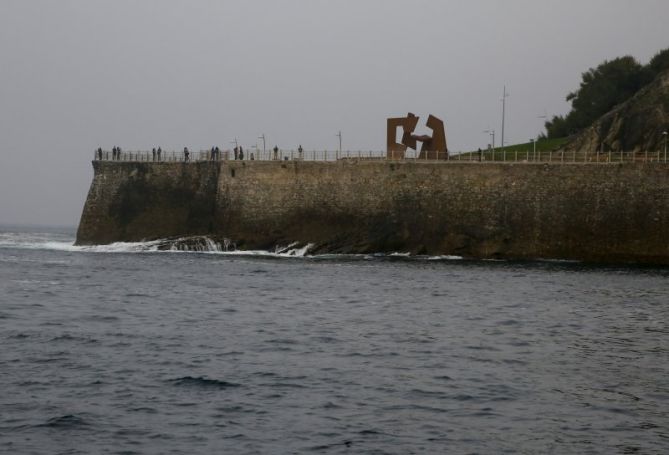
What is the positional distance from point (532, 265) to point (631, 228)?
6570 mm

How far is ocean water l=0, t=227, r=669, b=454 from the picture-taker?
19641 millimetres

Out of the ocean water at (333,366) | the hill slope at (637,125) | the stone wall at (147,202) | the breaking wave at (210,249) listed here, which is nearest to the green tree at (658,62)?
the hill slope at (637,125)

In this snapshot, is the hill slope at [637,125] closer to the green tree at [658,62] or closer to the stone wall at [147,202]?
the green tree at [658,62]

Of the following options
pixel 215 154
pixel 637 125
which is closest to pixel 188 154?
pixel 215 154

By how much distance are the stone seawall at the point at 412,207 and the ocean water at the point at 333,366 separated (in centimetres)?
1343

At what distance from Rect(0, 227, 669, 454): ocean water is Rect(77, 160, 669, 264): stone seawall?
13434 mm

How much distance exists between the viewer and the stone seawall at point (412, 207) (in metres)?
59.8

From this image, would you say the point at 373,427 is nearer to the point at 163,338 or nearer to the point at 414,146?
the point at 163,338

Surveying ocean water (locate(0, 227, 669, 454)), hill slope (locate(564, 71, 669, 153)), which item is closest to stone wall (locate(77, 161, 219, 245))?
ocean water (locate(0, 227, 669, 454))

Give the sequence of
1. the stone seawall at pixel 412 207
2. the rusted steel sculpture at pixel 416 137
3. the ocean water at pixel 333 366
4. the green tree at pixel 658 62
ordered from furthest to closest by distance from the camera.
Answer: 1. the green tree at pixel 658 62
2. the rusted steel sculpture at pixel 416 137
3. the stone seawall at pixel 412 207
4. the ocean water at pixel 333 366

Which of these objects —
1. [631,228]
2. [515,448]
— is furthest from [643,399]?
[631,228]

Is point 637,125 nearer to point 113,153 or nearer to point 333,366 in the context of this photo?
point 113,153

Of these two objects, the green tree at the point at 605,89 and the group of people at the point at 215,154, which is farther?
the green tree at the point at 605,89

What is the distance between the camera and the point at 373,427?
20.2m
